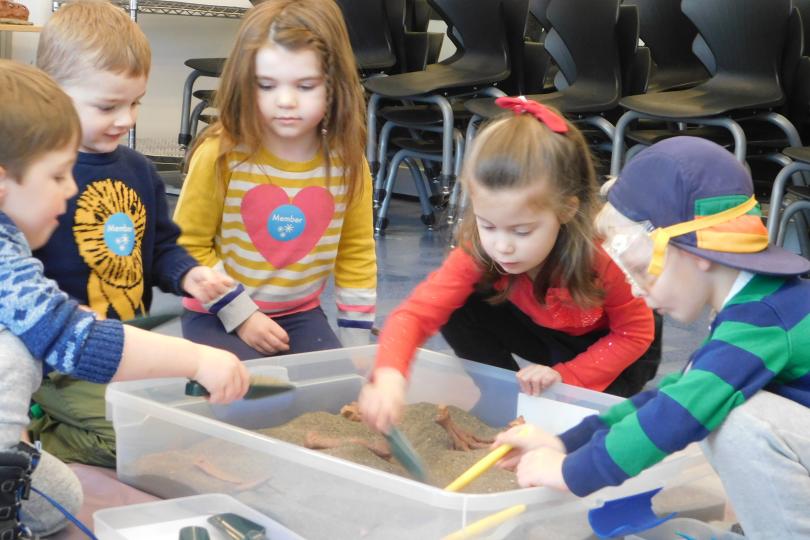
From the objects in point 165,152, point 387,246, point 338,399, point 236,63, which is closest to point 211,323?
point 338,399

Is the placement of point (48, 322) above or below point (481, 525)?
above

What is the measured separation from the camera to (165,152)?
5246mm

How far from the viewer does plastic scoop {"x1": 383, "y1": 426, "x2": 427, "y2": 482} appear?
1245mm

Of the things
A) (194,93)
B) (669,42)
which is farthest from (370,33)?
(669,42)

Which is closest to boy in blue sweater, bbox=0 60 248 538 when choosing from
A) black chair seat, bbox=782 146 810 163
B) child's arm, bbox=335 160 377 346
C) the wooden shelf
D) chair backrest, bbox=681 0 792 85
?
child's arm, bbox=335 160 377 346

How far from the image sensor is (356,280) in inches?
72.1

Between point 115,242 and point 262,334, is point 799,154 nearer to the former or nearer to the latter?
point 262,334

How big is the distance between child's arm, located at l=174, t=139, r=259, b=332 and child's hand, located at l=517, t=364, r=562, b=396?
48cm

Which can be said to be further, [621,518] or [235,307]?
[235,307]

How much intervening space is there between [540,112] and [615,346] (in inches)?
15.4

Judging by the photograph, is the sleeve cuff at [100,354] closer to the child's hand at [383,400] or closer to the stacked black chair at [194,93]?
the child's hand at [383,400]

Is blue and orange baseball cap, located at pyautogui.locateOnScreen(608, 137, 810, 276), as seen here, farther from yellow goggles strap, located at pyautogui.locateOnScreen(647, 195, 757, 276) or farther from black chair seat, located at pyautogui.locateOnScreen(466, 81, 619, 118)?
black chair seat, located at pyautogui.locateOnScreen(466, 81, 619, 118)

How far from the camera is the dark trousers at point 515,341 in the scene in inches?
64.0

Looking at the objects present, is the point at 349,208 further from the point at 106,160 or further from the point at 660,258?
the point at 660,258
